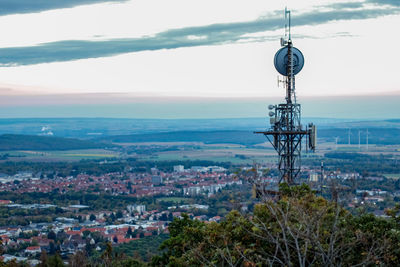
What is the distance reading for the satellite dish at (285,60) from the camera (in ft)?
77.0

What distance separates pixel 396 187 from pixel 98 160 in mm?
92043

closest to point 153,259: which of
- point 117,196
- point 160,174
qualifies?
point 117,196

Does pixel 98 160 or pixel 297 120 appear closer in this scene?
pixel 297 120

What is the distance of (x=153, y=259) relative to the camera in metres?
21.3

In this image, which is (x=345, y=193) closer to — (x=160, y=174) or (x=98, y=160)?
(x=160, y=174)

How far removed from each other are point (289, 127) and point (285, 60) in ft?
8.49

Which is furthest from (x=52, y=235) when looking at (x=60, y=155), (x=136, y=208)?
(x=60, y=155)

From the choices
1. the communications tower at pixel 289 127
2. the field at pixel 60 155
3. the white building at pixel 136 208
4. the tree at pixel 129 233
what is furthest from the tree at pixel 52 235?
the field at pixel 60 155

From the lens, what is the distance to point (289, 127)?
75.0 feet

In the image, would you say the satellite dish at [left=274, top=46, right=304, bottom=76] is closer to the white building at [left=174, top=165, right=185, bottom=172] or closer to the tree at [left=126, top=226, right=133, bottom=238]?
the tree at [left=126, top=226, right=133, bottom=238]

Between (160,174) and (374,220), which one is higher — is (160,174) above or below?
below

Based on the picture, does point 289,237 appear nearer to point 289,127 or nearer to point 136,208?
point 289,127

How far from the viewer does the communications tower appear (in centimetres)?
2269

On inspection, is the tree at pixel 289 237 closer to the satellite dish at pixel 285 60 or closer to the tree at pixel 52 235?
the satellite dish at pixel 285 60
